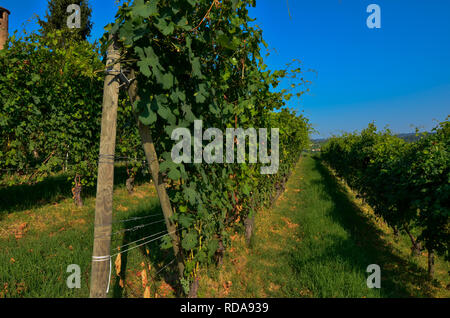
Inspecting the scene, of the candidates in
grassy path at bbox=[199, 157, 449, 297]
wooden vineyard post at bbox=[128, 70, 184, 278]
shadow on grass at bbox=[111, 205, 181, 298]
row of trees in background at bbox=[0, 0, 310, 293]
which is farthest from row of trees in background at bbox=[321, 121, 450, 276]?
shadow on grass at bbox=[111, 205, 181, 298]

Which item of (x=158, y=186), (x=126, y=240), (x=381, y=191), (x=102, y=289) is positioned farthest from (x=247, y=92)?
(x=381, y=191)

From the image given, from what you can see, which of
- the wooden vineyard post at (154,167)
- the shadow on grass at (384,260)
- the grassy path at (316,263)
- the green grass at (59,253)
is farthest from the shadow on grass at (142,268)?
the shadow on grass at (384,260)

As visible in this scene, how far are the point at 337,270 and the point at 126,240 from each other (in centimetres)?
382

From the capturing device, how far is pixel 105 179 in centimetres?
153

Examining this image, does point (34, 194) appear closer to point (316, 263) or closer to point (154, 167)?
point (154, 167)

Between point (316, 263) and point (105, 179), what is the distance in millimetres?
3549

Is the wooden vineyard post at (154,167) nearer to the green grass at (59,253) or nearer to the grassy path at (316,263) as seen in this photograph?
the green grass at (59,253)

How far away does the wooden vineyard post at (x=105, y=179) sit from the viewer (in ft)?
4.89

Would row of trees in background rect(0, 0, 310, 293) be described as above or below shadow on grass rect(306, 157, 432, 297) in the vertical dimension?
above

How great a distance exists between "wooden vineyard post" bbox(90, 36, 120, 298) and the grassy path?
1787 millimetres

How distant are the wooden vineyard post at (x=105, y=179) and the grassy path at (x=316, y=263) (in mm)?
1787

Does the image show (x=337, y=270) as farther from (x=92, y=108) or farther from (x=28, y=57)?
(x=28, y=57)

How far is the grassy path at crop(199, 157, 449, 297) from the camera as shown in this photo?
3.04 m

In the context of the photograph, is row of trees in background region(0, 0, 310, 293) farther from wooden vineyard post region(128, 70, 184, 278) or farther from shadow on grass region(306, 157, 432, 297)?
shadow on grass region(306, 157, 432, 297)
